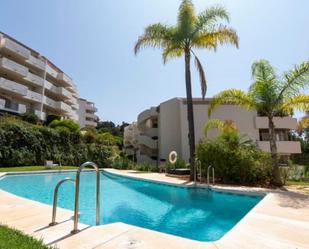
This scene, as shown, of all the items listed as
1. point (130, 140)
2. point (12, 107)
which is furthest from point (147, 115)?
point (12, 107)

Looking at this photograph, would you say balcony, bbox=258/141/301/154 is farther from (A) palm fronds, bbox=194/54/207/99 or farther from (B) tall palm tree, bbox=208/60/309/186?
(A) palm fronds, bbox=194/54/207/99

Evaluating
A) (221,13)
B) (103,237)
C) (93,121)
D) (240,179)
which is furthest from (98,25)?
(93,121)

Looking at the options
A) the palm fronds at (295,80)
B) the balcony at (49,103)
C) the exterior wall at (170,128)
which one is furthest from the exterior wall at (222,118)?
the balcony at (49,103)

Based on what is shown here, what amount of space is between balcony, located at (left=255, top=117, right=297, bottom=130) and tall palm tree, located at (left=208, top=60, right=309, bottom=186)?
14653 mm

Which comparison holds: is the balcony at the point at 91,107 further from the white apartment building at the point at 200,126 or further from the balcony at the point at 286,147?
the balcony at the point at 286,147

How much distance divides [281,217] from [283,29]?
38.8ft

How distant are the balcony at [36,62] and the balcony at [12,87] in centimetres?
503

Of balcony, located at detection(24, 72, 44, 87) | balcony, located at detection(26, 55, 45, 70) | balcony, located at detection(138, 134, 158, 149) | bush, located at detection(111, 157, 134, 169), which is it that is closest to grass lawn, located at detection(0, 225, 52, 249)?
bush, located at detection(111, 157, 134, 169)

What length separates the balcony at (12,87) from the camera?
91.5ft

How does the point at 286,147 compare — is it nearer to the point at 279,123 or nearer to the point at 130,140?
the point at 279,123

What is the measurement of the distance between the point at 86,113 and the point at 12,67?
37.6m

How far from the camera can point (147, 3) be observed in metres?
12.5

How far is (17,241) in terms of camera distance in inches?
132

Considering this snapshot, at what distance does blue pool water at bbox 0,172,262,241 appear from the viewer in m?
5.80
